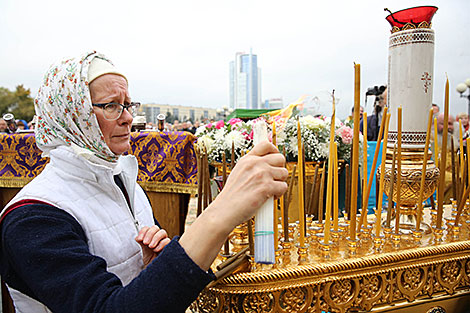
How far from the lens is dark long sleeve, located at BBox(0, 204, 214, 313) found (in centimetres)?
55

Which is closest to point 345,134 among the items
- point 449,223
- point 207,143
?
point 207,143

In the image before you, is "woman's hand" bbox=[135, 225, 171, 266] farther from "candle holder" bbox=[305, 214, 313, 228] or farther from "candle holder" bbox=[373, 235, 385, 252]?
"candle holder" bbox=[373, 235, 385, 252]

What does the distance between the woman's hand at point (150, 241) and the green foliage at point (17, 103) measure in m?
23.1

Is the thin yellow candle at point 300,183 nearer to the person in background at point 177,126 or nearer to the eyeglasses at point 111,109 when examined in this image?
the eyeglasses at point 111,109

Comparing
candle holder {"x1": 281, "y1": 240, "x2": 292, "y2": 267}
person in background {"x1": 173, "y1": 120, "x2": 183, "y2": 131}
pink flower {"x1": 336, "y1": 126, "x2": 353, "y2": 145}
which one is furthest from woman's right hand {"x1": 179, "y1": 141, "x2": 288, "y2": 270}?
person in background {"x1": 173, "y1": 120, "x2": 183, "y2": 131}

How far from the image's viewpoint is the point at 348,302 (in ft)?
2.88

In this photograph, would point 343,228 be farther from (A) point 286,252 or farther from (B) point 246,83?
(B) point 246,83

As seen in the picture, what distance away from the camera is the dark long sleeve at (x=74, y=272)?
0.55 metres

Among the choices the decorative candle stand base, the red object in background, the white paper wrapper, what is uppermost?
the red object in background

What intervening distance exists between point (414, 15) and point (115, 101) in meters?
1.00

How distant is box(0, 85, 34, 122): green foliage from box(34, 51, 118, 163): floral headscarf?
22.9 m

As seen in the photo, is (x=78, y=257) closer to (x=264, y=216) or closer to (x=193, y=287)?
(x=193, y=287)

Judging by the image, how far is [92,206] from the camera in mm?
815

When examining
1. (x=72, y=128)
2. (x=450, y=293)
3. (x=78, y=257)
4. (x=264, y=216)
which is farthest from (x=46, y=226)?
(x=450, y=293)
